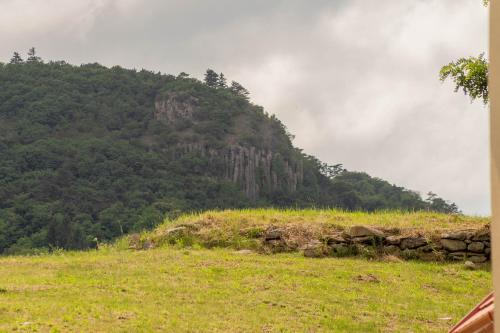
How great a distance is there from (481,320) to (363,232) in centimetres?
1324

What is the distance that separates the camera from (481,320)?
323 centimetres

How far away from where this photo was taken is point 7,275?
546 inches

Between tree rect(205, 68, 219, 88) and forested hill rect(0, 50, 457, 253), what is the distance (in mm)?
197

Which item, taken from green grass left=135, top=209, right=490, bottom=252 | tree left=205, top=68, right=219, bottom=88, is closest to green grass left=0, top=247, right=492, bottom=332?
green grass left=135, top=209, right=490, bottom=252

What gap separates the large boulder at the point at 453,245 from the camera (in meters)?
15.6

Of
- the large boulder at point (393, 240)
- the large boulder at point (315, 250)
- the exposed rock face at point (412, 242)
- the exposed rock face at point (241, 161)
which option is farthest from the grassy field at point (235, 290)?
the exposed rock face at point (241, 161)

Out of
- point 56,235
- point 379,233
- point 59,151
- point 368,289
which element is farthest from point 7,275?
point 59,151

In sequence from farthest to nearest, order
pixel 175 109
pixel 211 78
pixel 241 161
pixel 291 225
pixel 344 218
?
1. pixel 211 78
2. pixel 175 109
3. pixel 241 161
4. pixel 344 218
5. pixel 291 225

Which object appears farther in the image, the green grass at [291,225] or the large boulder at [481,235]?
the green grass at [291,225]

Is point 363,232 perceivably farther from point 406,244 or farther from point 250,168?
point 250,168

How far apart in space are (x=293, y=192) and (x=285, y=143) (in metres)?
26.4

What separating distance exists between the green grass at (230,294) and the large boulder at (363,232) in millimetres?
903

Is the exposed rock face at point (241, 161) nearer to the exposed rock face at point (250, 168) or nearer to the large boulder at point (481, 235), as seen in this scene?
the exposed rock face at point (250, 168)

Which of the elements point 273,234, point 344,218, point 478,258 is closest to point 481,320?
point 478,258
